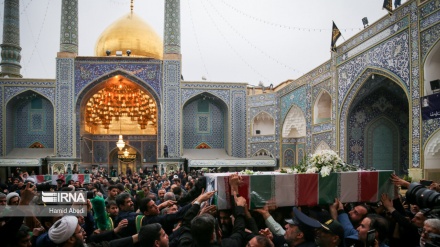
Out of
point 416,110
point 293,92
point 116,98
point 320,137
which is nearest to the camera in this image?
point 416,110

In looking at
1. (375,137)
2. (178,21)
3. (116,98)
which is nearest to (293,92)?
(375,137)

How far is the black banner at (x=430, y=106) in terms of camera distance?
26.8 ft

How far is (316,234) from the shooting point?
233cm

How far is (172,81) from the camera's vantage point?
18500 mm

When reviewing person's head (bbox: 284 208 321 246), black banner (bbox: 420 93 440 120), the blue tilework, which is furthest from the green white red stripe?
the blue tilework

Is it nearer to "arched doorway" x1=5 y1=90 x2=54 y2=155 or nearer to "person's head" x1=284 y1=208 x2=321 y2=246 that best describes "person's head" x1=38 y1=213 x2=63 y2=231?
"person's head" x1=284 y1=208 x2=321 y2=246

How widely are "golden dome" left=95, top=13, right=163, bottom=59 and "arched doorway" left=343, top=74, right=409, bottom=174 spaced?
496 inches

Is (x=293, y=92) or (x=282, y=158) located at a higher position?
(x=293, y=92)

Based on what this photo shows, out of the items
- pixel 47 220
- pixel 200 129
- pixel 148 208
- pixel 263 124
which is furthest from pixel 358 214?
pixel 200 129

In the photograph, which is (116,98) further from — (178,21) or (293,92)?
(293,92)

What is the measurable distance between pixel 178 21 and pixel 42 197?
1608cm

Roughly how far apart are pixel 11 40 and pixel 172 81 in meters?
8.68

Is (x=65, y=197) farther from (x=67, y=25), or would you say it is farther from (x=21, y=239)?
(x=67, y=25)

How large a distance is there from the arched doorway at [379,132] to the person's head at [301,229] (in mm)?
10367
